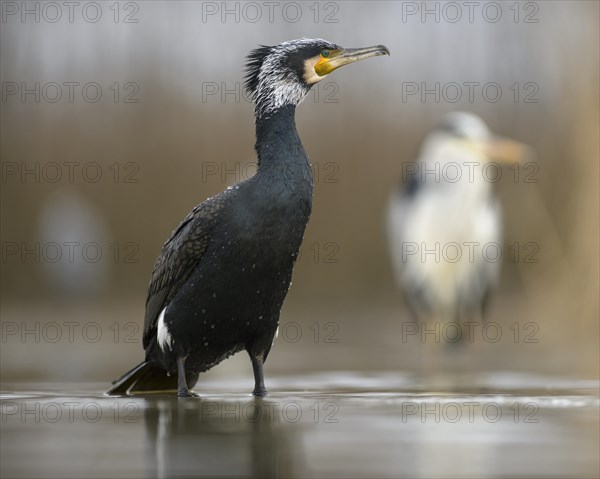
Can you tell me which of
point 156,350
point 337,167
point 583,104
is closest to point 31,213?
point 337,167

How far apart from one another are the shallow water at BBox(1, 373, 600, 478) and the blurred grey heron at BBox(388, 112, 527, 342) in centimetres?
550

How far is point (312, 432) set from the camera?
17.3 feet

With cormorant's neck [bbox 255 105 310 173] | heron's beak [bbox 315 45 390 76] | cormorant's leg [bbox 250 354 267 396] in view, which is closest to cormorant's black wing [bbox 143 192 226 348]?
cormorant's neck [bbox 255 105 310 173]

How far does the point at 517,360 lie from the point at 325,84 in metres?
9.86

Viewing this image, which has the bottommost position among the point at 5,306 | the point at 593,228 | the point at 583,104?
the point at 5,306

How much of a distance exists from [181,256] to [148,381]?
2.92 ft

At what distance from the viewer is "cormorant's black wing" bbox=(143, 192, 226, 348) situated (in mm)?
6656

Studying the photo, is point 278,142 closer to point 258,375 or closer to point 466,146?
point 258,375

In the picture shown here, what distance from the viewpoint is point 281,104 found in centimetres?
689

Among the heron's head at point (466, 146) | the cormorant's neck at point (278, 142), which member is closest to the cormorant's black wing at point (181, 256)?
the cormorant's neck at point (278, 142)

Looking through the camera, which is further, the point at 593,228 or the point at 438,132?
the point at 438,132

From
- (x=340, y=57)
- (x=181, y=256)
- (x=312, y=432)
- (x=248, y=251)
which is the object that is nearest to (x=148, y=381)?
(x=181, y=256)

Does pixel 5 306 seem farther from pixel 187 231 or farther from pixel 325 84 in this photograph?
pixel 187 231

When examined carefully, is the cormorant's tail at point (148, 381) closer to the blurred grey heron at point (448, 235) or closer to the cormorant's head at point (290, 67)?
the cormorant's head at point (290, 67)
